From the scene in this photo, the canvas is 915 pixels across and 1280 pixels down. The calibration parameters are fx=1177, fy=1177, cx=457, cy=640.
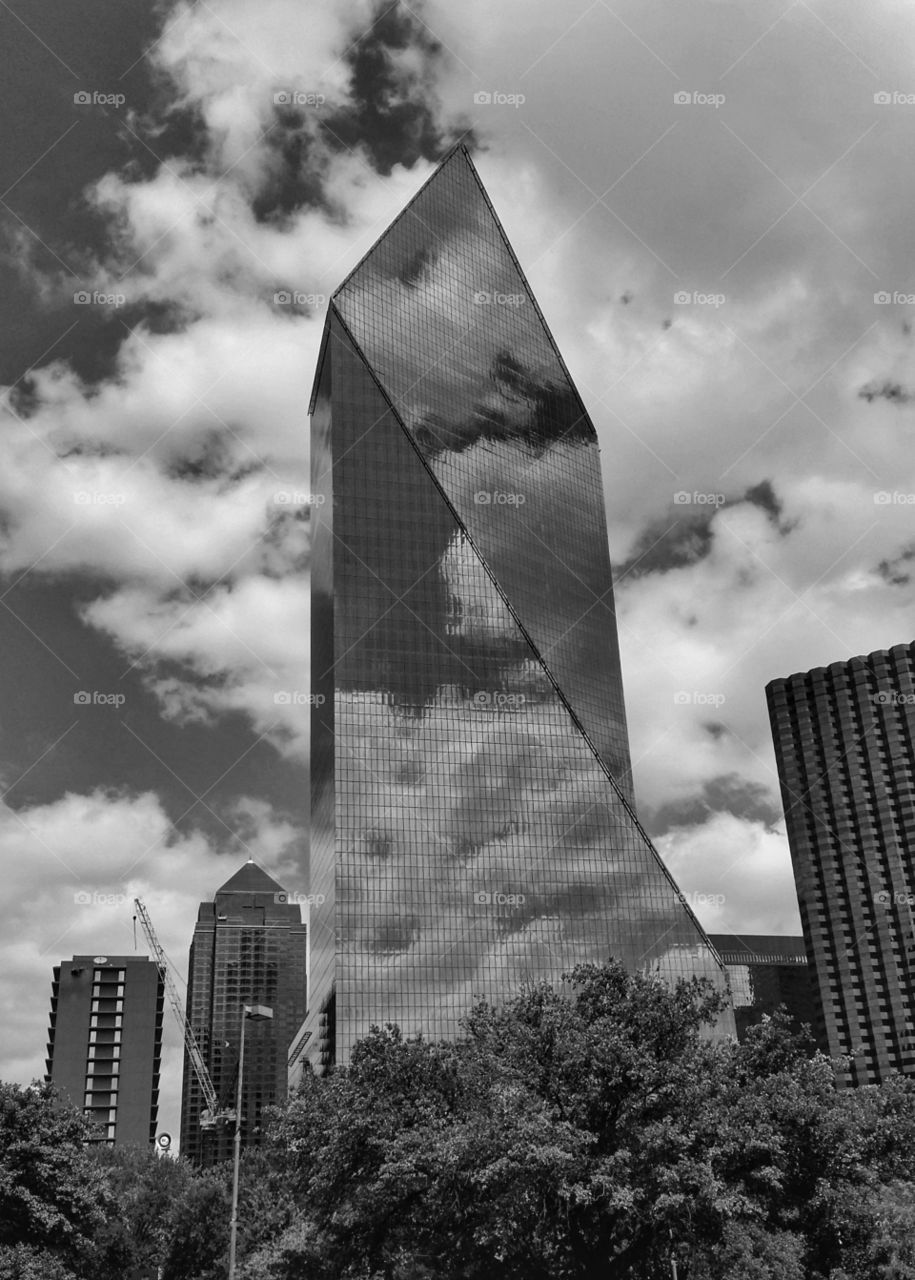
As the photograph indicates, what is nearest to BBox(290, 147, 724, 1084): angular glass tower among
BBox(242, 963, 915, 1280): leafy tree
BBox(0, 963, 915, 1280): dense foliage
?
BBox(0, 963, 915, 1280): dense foliage

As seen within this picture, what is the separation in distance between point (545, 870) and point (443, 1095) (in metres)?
103

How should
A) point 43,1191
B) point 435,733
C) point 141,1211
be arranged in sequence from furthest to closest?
point 435,733
point 141,1211
point 43,1191

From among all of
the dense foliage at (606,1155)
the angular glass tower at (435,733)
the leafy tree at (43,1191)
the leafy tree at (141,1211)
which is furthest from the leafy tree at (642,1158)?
the angular glass tower at (435,733)

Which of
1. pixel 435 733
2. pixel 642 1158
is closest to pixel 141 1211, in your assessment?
pixel 642 1158

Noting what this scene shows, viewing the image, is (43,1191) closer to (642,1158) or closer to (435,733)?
(642,1158)

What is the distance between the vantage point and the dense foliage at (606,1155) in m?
34.8

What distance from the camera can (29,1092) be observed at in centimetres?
5800

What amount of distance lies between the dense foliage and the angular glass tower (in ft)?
272

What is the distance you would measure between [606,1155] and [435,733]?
11352 centimetres

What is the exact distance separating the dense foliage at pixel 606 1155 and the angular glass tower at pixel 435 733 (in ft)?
272

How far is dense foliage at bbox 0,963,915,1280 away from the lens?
34781 millimetres

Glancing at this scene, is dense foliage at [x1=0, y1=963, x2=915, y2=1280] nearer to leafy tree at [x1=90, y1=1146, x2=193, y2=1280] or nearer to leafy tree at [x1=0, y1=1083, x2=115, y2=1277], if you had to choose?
leafy tree at [x1=0, y1=1083, x2=115, y2=1277]

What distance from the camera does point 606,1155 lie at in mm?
35781

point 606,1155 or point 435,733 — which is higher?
point 435,733
